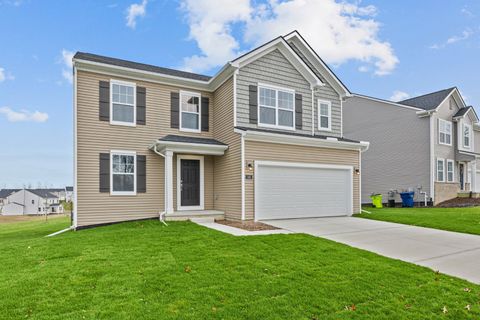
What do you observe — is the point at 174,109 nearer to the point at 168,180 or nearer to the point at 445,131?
the point at 168,180

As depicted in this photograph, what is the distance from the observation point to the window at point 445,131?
68.0ft

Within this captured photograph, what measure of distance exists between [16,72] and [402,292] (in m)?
19.9

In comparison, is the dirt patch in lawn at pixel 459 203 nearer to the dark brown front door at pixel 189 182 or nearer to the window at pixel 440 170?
the window at pixel 440 170

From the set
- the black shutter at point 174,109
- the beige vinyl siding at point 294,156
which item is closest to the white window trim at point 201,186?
the black shutter at point 174,109

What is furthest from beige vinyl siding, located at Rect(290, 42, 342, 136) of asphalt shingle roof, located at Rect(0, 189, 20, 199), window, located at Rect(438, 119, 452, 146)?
asphalt shingle roof, located at Rect(0, 189, 20, 199)

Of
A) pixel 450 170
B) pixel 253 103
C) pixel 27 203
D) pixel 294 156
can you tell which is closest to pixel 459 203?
pixel 450 170

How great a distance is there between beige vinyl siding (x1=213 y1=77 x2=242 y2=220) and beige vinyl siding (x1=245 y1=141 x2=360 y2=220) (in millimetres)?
362

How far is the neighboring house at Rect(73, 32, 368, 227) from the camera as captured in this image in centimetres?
1123

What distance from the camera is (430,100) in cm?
2130

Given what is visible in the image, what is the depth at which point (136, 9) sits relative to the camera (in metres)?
14.3

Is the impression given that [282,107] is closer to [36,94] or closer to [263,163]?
[263,163]

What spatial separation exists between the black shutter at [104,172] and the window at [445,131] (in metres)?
20.5

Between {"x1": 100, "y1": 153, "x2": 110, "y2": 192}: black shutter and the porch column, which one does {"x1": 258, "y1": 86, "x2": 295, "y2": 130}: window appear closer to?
the porch column

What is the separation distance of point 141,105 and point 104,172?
293cm
